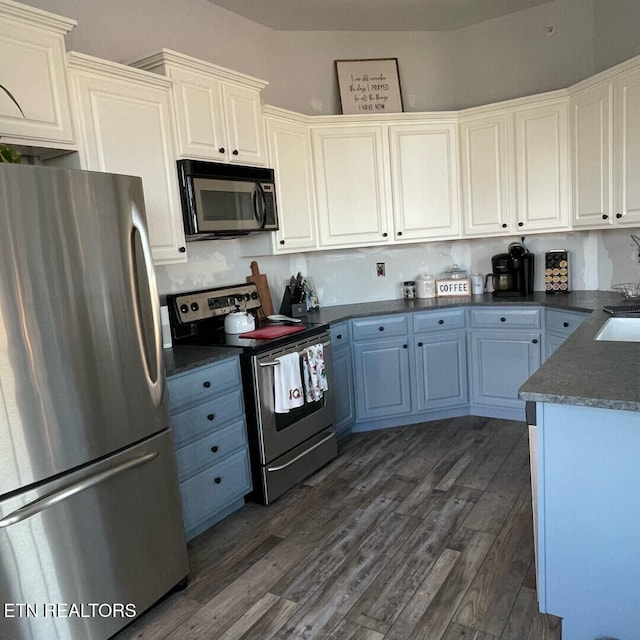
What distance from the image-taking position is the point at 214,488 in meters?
2.58

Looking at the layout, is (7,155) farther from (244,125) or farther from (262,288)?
(262,288)

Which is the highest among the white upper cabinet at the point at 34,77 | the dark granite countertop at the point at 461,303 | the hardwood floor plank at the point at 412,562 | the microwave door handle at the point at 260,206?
the white upper cabinet at the point at 34,77

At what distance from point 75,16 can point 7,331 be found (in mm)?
1917

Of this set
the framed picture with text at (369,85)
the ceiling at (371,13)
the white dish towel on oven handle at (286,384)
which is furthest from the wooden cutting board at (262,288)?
the ceiling at (371,13)

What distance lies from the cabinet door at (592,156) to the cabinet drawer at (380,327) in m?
1.37

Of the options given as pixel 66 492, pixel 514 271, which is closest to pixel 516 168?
pixel 514 271

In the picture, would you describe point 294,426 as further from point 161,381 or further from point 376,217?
point 376,217

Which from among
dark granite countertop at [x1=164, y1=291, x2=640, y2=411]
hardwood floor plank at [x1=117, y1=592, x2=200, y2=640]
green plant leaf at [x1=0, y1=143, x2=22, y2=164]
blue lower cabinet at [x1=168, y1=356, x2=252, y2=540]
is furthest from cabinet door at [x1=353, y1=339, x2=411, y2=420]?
green plant leaf at [x1=0, y1=143, x2=22, y2=164]

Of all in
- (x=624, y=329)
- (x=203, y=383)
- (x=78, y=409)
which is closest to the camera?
(x=78, y=409)

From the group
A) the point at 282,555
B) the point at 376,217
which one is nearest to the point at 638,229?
the point at 376,217

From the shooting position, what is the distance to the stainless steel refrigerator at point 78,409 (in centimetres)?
157

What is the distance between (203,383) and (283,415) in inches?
22.8

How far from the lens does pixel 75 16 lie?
2621 mm

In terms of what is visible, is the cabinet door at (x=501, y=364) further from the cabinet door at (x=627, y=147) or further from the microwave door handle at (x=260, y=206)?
the microwave door handle at (x=260, y=206)
